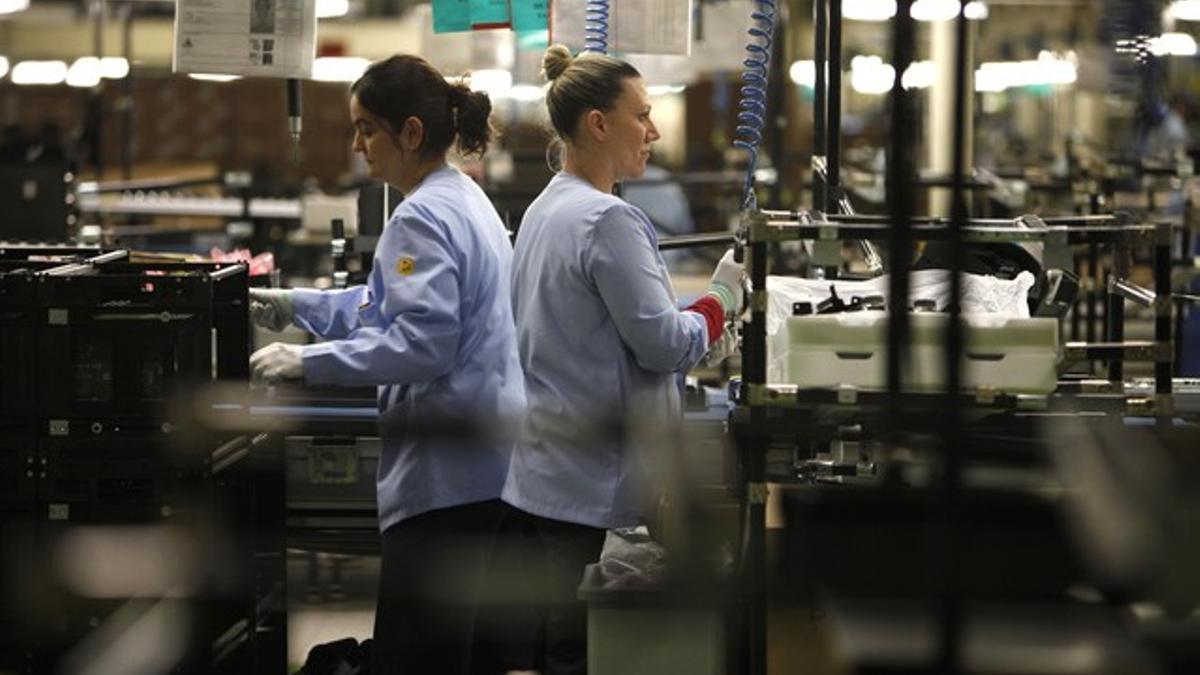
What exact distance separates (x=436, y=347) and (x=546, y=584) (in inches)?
21.3

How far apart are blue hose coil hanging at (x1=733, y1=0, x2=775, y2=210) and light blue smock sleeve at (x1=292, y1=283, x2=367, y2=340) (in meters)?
0.93

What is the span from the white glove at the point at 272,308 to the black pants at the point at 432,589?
29.5 inches

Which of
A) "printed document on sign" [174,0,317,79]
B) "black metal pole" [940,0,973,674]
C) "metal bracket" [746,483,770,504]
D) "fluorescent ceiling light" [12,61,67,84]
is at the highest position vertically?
"fluorescent ceiling light" [12,61,67,84]

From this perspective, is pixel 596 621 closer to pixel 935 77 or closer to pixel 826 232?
pixel 826 232

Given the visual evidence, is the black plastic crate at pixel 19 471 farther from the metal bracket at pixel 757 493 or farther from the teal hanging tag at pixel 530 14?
the teal hanging tag at pixel 530 14

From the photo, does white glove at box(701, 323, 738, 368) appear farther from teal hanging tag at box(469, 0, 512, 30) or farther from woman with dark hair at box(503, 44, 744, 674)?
teal hanging tag at box(469, 0, 512, 30)

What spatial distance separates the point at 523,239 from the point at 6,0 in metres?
10.2

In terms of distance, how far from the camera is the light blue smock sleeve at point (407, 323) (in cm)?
319

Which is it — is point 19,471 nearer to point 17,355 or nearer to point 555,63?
point 17,355

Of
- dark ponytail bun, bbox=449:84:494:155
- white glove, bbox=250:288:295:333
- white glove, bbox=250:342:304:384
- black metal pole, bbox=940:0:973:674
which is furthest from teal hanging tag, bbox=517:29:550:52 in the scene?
black metal pole, bbox=940:0:973:674

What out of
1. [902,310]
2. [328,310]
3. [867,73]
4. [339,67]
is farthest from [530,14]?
[867,73]

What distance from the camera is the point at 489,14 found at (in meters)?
4.62

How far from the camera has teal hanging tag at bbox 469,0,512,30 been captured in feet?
15.1

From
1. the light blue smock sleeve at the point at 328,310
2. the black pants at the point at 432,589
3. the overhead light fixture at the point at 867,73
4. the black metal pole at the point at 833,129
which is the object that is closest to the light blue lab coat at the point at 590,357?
the black pants at the point at 432,589
